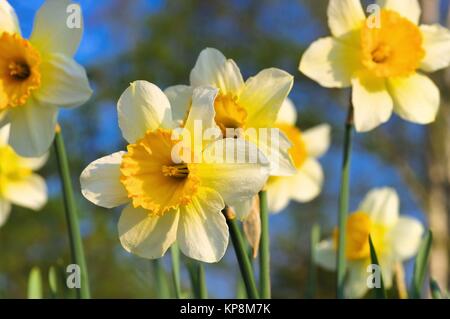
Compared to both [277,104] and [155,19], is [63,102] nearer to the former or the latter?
[277,104]

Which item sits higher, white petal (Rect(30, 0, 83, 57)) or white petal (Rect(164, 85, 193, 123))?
white petal (Rect(30, 0, 83, 57))

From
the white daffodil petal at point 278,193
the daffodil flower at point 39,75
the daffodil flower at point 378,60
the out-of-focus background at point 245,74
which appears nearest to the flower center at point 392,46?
the daffodil flower at point 378,60

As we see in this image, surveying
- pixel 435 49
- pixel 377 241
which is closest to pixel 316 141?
pixel 377 241

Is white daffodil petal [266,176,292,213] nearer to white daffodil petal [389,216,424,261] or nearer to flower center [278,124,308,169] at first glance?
flower center [278,124,308,169]

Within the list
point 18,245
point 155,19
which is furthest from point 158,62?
point 18,245

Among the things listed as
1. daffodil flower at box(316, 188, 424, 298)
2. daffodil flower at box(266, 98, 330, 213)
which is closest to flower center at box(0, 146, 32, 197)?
daffodil flower at box(266, 98, 330, 213)

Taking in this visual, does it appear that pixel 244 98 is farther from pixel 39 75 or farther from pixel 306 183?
pixel 306 183
